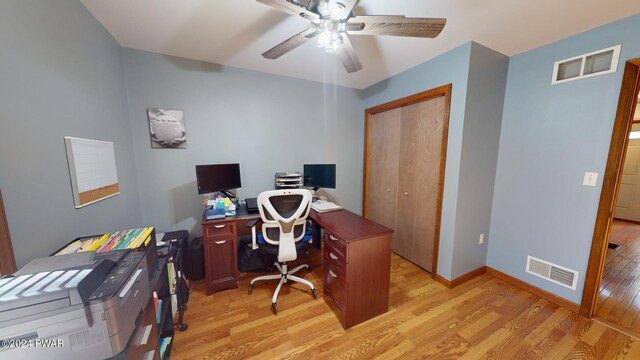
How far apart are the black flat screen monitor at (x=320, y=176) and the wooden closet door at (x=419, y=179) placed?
2.97 feet

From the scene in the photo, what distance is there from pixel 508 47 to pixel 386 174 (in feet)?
5.80

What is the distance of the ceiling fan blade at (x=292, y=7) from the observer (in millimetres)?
1126

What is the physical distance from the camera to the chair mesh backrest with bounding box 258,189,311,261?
178cm

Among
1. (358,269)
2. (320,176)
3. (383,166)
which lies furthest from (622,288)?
(320,176)

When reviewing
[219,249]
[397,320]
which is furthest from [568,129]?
[219,249]

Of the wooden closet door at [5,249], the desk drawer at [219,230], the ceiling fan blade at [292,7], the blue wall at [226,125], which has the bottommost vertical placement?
the desk drawer at [219,230]

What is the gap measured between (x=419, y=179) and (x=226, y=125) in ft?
7.97

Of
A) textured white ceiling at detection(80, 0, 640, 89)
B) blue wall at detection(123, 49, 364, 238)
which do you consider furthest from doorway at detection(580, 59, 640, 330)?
blue wall at detection(123, 49, 364, 238)

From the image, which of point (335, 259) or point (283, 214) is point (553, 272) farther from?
point (283, 214)

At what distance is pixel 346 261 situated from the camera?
156cm

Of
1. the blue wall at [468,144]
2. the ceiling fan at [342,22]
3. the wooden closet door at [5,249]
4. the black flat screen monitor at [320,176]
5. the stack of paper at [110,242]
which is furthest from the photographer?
the black flat screen monitor at [320,176]

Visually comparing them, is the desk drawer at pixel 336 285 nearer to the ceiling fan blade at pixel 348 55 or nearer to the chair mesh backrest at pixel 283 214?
the chair mesh backrest at pixel 283 214

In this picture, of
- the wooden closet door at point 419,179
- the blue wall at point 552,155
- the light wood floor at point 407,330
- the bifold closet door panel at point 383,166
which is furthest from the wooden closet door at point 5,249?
the blue wall at point 552,155

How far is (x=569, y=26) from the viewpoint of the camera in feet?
5.42
